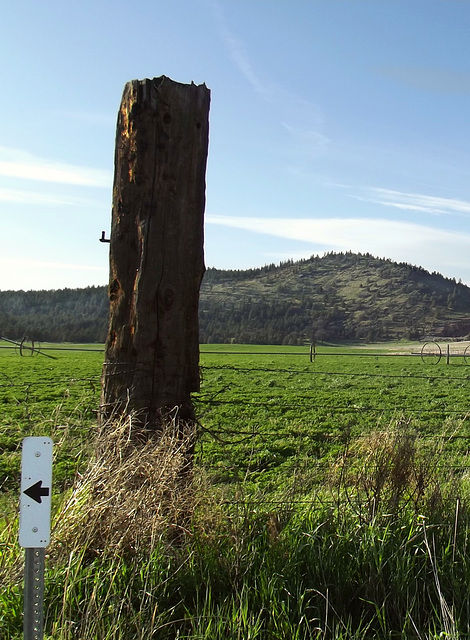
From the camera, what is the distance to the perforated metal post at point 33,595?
2.29m

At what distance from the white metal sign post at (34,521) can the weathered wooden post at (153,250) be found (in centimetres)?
152

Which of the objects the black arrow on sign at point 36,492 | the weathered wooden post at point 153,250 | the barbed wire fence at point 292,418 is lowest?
the barbed wire fence at point 292,418

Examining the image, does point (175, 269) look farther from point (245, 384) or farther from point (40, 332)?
point (40, 332)

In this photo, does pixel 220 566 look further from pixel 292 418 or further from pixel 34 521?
pixel 292 418

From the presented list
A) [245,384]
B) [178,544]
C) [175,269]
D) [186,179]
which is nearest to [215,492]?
[178,544]

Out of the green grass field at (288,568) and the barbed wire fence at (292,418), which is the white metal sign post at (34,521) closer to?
the green grass field at (288,568)

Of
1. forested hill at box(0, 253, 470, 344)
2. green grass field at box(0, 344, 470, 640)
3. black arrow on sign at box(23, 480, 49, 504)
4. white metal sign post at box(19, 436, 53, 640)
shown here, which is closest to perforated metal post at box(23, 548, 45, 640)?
white metal sign post at box(19, 436, 53, 640)

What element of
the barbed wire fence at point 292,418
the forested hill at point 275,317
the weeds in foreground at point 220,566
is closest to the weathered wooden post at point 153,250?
the weeds in foreground at point 220,566

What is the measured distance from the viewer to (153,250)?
153 inches

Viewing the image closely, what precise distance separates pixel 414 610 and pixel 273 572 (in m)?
0.74

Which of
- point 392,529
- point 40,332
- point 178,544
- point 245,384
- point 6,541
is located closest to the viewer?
point 6,541

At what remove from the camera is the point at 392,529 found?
3777 mm

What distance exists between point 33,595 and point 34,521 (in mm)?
250

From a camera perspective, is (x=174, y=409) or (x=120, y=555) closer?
(x=120, y=555)
